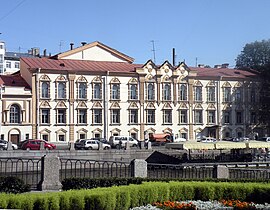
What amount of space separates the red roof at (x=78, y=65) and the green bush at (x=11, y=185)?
39.3 metres

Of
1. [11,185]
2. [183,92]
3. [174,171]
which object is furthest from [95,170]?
[183,92]

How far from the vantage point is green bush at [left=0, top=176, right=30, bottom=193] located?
15195mm

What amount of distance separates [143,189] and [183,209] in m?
2.13

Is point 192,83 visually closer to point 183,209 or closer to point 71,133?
point 71,133

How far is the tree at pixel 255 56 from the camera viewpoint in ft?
243

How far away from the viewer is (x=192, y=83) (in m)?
63.4

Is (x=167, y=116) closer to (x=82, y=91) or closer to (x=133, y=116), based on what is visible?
(x=133, y=116)

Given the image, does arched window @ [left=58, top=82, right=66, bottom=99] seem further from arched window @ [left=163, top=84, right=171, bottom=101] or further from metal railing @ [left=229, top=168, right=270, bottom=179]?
metal railing @ [left=229, top=168, right=270, bottom=179]

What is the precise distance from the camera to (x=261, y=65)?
73.2m

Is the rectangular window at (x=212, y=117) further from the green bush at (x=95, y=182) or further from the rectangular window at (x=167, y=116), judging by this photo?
the green bush at (x=95, y=182)

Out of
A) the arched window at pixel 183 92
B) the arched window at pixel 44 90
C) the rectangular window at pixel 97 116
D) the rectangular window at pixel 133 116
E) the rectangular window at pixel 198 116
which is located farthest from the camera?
the rectangular window at pixel 198 116

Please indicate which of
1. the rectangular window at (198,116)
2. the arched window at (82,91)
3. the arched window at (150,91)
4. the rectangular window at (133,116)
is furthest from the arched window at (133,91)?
the rectangular window at (198,116)

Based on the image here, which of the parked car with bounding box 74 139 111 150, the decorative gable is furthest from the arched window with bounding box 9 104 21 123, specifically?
the parked car with bounding box 74 139 111 150

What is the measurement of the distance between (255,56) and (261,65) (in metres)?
3.49
